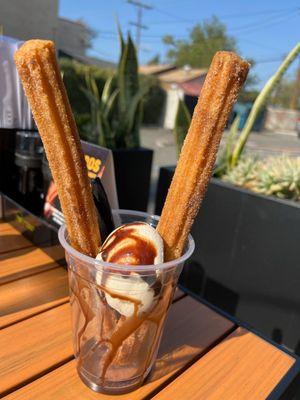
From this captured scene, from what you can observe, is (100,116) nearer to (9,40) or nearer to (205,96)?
(9,40)

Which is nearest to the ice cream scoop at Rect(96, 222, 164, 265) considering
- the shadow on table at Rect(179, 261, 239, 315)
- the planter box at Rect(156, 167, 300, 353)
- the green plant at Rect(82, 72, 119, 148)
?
the planter box at Rect(156, 167, 300, 353)

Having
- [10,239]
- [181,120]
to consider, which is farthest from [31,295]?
[181,120]

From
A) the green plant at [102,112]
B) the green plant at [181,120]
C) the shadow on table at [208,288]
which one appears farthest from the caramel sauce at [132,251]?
the green plant at [102,112]

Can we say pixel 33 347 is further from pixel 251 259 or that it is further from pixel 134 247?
pixel 251 259

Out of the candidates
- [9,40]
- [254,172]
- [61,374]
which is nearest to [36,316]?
[61,374]

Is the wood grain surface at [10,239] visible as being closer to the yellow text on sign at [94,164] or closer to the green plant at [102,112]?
the yellow text on sign at [94,164]

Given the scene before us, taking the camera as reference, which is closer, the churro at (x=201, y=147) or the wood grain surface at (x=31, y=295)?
the churro at (x=201, y=147)
